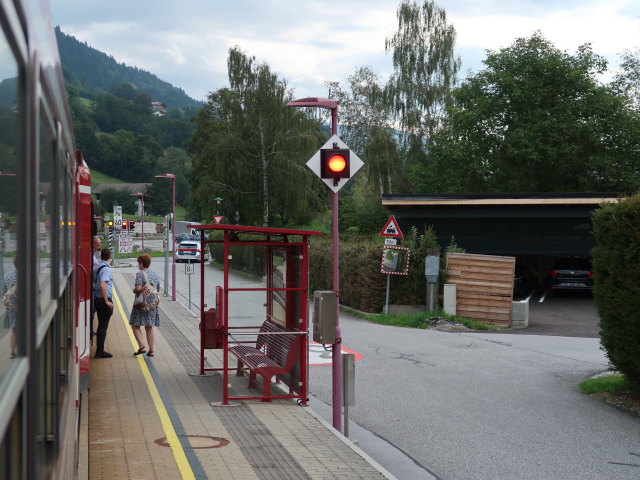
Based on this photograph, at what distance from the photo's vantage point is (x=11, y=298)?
199 cm

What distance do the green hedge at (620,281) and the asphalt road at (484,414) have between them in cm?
81

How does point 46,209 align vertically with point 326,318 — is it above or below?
above

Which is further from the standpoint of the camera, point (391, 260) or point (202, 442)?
point (391, 260)

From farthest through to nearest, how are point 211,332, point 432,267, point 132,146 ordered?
point 132,146
point 432,267
point 211,332

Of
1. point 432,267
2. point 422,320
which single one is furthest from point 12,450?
point 432,267

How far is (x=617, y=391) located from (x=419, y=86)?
1903 inches

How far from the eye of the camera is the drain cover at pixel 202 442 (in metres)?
8.71

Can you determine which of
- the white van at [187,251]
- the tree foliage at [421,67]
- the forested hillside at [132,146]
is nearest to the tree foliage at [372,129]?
the tree foliage at [421,67]

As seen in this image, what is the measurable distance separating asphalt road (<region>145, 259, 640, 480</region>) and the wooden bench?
868 mm

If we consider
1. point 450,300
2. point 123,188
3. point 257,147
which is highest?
point 123,188

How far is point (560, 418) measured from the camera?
11.4 meters

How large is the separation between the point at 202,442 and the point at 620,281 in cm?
624

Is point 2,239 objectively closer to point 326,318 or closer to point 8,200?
point 8,200

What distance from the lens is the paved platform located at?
7758 millimetres
